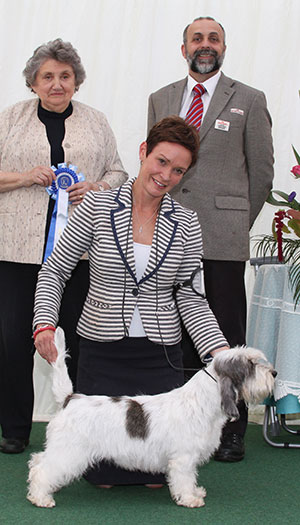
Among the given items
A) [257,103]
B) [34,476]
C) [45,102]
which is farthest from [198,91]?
[34,476]

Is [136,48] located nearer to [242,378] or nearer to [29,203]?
[29,203]

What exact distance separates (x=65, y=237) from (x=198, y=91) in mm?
1258

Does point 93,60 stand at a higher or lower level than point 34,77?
higher

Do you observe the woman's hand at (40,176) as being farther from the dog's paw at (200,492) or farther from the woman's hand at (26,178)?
the dog's paw at (200,492)

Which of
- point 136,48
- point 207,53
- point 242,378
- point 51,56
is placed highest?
point 136,48

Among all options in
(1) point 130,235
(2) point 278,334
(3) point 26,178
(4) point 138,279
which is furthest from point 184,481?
(3) point 26,178

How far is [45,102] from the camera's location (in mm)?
3439

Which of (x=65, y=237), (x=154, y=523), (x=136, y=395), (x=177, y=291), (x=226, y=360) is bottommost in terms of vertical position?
(x=154, y=523)

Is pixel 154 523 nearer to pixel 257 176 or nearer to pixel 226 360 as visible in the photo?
pixel 226 360

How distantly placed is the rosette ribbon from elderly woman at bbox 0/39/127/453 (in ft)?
0.12

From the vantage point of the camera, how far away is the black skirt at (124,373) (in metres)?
2.83

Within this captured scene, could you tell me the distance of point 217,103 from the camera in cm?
352

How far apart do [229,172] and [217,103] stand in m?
0.35

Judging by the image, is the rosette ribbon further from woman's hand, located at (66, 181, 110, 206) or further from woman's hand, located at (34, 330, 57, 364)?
woman's hand, located at (34, 330, 57, 364)
